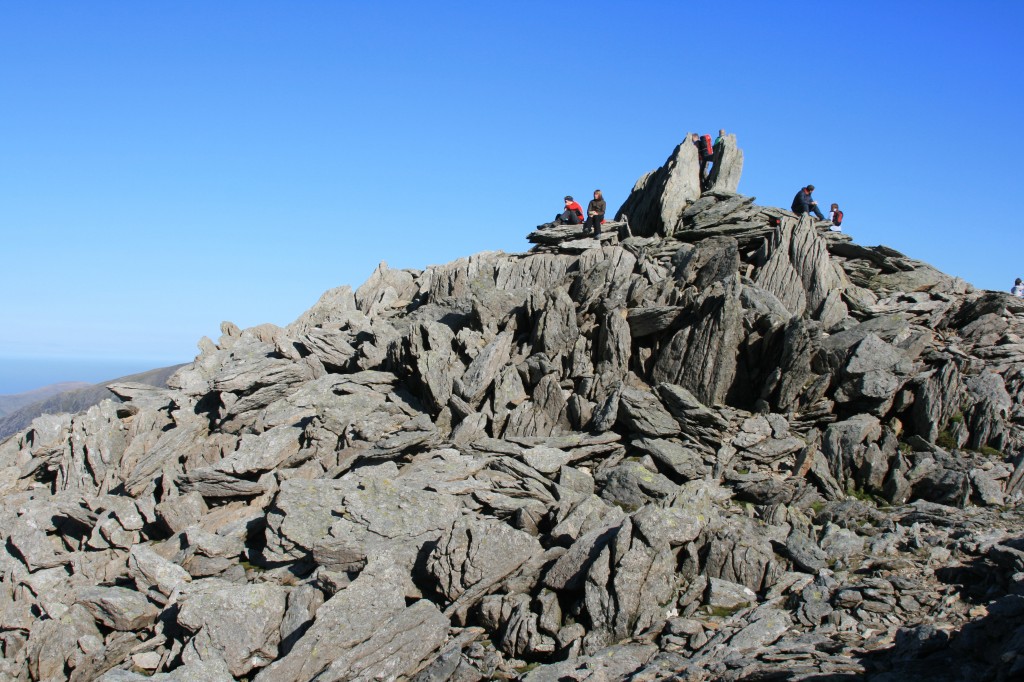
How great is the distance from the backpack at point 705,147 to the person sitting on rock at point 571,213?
367 inches

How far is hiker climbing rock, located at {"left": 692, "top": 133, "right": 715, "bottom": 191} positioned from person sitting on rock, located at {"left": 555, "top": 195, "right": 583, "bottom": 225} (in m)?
8.62

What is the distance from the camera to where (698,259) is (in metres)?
39.3

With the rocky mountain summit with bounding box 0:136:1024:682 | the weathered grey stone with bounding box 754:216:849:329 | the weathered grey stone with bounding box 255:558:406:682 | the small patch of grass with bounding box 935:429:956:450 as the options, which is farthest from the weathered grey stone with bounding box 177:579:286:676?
the weathered grey stone with bounding box 754:216:849:329

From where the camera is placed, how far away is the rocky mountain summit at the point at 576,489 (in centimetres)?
1900

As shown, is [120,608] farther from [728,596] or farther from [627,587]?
[728,596]

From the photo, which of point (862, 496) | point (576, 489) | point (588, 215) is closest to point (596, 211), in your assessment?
point (588, 215)

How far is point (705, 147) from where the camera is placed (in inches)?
2025

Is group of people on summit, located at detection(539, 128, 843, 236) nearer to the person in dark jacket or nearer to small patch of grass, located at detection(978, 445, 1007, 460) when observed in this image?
the person in dark jacket

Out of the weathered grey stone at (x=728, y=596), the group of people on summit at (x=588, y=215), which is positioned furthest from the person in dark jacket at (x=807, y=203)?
the weathered grey stone at (x=728, y=596)

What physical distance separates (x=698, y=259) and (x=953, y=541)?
832 inches

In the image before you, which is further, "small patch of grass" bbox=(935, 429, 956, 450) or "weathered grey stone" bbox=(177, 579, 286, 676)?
"small patch of grass" bbox=(935, 429, 956, 450)

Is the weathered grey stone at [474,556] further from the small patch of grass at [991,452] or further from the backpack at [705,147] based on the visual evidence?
the backpack at [705,147]

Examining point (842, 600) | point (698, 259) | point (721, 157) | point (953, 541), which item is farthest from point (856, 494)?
point (721, 157)

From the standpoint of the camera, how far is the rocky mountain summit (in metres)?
19.0
